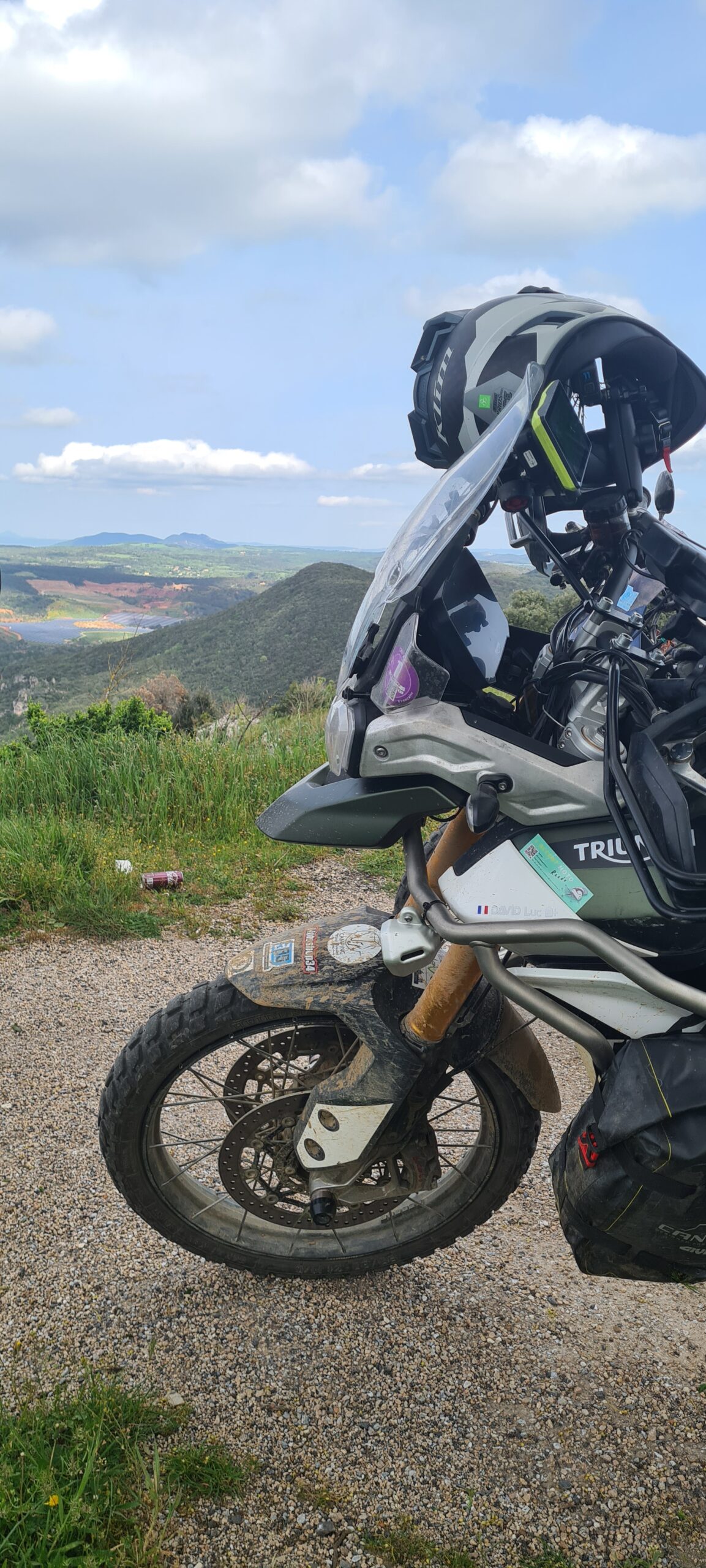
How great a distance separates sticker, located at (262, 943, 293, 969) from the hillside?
8.89m

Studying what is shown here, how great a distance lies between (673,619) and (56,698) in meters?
17.0

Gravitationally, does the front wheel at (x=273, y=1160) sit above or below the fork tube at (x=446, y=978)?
below

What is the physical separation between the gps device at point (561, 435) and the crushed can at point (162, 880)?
149 inches

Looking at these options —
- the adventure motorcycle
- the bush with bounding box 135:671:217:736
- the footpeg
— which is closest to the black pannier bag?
the adventure motorcycle

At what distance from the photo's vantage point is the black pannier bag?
70.3 inches

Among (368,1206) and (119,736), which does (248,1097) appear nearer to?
(368,1206)

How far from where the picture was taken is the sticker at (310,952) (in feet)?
7.45

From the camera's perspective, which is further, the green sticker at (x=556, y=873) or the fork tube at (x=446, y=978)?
the fork tube at (x=446, y=978)

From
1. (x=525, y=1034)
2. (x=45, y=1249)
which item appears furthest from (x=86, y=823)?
(x=525, y=1034)

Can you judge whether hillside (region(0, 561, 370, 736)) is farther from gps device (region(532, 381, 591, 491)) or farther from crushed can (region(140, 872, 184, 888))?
gps device (region(532, 381, 591, 491))

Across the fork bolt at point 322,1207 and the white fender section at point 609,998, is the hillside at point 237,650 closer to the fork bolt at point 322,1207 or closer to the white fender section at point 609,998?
the fork bolt at point 322,1207

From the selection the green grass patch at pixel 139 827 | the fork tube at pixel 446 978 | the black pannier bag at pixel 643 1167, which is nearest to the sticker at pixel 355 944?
the fork tube at pixel 446 978

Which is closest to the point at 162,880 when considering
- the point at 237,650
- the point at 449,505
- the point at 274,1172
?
the point at 274,1172

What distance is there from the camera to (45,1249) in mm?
2740
